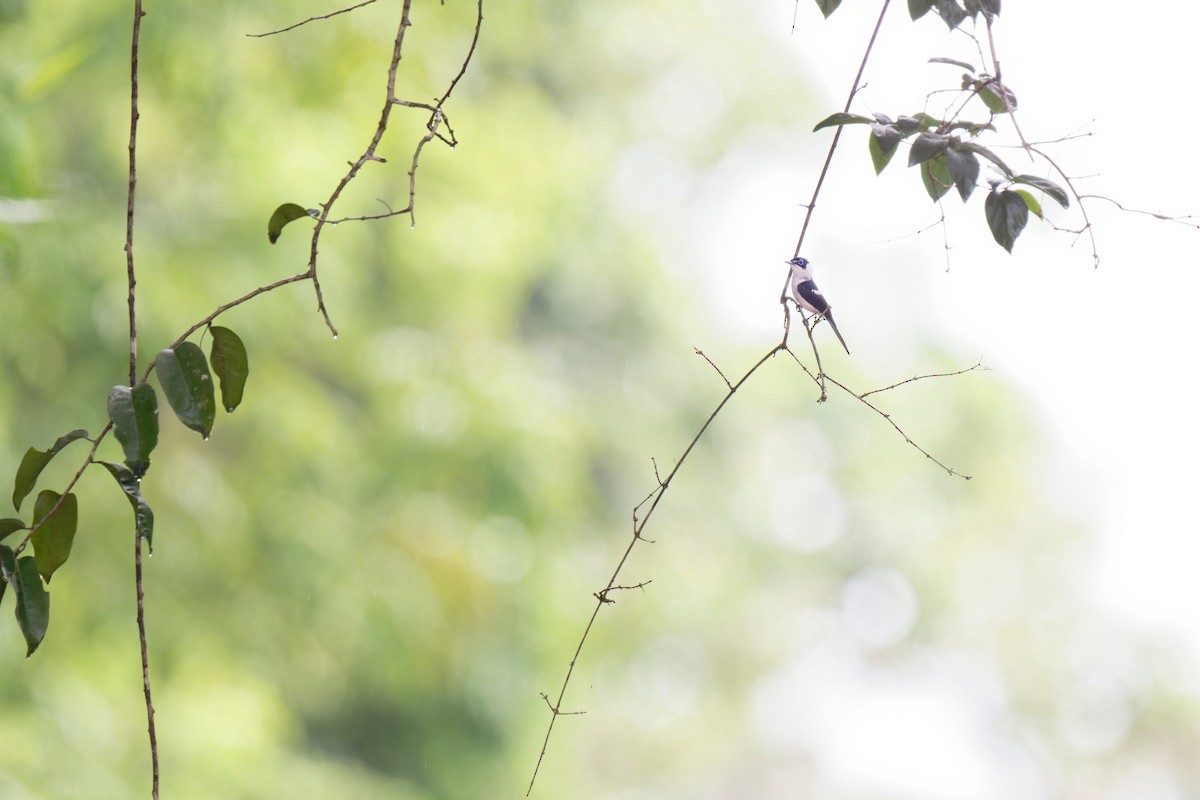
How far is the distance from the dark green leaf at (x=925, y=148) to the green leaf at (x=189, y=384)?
1.40 ft

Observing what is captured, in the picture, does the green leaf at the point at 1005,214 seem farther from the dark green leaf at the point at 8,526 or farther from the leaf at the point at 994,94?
the dark green leaf at the point at 8,526

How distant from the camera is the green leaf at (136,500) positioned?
652 millimetres

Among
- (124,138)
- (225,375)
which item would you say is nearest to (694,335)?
(124,138)

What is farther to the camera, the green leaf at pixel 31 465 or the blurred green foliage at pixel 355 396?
the blurred green foliage at pixel 355 396

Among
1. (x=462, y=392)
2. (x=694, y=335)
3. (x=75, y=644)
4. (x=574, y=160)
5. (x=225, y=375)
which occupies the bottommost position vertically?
(x=225, y=375)

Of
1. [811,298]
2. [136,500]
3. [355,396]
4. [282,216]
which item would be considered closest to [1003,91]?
[811,298]

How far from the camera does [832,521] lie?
19.1ft

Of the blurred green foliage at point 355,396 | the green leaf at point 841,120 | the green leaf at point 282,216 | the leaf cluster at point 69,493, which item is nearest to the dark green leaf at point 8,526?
the leaf cluster at point 69,493

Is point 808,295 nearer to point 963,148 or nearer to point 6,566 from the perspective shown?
point 963,148

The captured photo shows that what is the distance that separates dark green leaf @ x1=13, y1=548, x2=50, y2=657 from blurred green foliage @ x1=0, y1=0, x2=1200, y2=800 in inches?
33.5

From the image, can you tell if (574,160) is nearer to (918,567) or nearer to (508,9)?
(508,9)

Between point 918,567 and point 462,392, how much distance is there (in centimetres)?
339

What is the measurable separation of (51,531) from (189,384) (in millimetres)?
117

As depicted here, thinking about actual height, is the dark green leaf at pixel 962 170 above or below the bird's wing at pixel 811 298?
below
